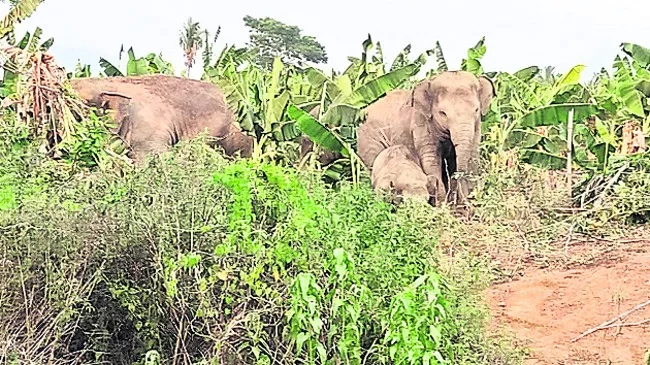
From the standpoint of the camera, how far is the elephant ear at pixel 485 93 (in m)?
9.27

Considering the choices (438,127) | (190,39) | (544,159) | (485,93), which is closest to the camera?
(438,127)

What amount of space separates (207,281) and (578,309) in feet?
9.58

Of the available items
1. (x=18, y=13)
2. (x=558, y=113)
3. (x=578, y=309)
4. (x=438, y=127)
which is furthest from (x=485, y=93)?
(x=18, y=13)

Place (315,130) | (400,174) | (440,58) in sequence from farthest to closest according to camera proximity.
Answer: (440,58), (400,174), (315,130)

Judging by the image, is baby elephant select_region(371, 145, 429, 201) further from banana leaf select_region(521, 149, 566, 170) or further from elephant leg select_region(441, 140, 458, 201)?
banana leaf select_region(521, 149, 566, 170)

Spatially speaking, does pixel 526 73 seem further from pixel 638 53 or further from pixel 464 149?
pixel 464 149

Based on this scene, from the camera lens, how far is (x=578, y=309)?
559cm

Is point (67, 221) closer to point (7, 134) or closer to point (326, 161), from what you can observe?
point (7, 134)

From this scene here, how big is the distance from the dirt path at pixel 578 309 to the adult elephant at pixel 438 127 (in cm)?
224

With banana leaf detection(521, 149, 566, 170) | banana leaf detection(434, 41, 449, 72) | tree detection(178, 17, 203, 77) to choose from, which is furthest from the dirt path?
tree detection(178, 17, 203, 77)

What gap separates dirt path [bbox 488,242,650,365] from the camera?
473 cm

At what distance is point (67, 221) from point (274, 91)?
22.4ft

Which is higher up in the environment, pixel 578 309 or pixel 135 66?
pixel 135 66

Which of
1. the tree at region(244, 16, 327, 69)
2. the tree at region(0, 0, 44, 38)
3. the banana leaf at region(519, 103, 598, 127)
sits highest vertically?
the tree at region(244, 16, 327, 69)
